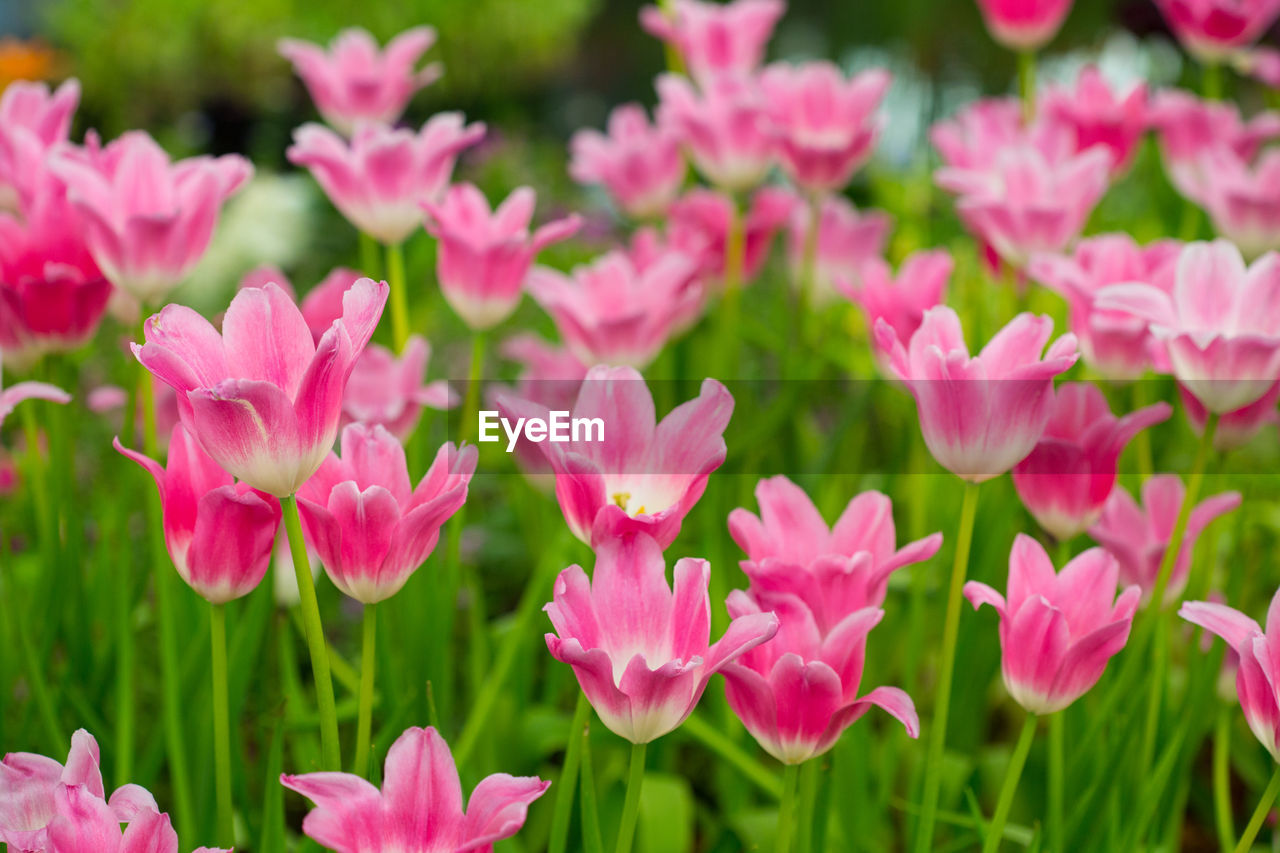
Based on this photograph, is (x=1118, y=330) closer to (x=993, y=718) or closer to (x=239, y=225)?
(x=993, y=718)

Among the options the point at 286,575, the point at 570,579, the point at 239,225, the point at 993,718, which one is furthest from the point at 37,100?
the point at 239,225

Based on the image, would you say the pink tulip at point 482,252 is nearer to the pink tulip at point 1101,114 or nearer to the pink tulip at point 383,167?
the pink tulip at point 383,167

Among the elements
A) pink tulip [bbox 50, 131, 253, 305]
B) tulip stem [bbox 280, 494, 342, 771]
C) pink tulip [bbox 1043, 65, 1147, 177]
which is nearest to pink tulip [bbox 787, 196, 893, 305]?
pink tulip [bbox 1043, 65, 1147, 177]

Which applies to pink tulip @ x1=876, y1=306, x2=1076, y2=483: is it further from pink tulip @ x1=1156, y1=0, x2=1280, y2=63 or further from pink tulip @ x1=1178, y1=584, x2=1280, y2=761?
pink tulip @ x1=1156, y1=0, x2=1280, y2=63

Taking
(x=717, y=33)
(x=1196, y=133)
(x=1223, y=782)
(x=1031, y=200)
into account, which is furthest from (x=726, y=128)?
(x=1223, y=782)

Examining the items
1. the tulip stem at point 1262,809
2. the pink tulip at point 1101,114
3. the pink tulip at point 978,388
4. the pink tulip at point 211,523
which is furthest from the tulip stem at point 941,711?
the pink tulip at point 1101,114

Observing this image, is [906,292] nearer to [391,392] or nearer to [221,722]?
[391,392]
